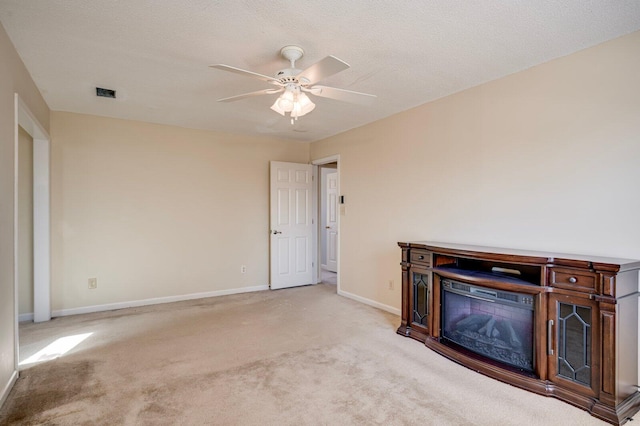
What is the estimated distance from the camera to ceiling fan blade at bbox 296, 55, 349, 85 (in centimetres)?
192

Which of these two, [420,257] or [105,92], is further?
[105,92]

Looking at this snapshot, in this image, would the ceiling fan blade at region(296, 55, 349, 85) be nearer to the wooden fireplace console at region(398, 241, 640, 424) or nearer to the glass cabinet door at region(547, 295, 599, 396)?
the wooden fireplace console at region(398, 241, 640, 424)

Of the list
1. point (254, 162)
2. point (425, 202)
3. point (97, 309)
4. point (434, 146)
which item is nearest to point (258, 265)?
point (254, 162)

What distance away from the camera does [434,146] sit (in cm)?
363

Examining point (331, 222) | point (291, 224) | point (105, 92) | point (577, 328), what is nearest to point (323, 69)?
point (577, 328)

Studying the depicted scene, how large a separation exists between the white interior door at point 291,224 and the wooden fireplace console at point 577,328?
10.4 ft

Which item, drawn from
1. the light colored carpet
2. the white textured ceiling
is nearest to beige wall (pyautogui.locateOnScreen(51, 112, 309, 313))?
the light colored carpet

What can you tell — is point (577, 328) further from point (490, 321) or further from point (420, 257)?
point (420, 257)

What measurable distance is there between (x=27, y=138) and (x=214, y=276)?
2.80 meters

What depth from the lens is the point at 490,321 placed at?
271cm

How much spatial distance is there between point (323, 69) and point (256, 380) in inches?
87.9

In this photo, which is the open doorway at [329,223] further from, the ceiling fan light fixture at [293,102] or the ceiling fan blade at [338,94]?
the ceiling fan light fixture at [293,102]

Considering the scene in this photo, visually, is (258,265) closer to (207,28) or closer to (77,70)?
(77,70)

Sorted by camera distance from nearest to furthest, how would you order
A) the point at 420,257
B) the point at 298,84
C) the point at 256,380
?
the point at 298,84, the point at 256,380, the point at 420,257
